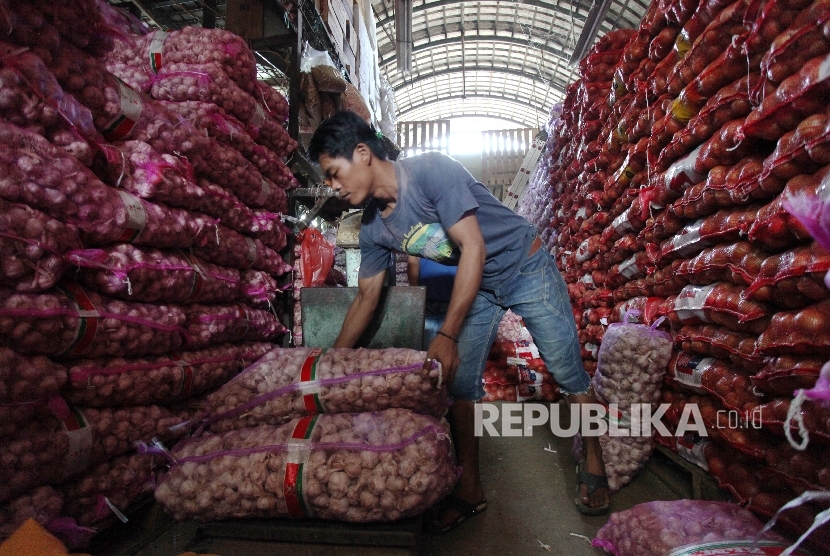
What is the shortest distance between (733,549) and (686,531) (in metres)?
0.16

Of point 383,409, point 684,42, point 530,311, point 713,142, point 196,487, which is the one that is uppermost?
point 684,42

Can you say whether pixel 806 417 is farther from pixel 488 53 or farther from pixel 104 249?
pixel 488 53

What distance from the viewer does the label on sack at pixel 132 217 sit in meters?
1.60

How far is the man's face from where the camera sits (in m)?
1.92

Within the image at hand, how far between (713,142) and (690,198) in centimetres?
26

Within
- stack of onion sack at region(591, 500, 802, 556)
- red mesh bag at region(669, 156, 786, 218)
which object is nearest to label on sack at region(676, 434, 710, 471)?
stack of onion sack at region(591, 500, 802, 556)

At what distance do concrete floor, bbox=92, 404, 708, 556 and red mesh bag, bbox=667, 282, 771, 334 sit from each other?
2.58ft

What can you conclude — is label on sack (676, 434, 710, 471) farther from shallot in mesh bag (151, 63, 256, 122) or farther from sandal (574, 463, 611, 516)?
shallot in mesh bag (151, 63, 256, 122)

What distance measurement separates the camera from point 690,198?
6.19 feet

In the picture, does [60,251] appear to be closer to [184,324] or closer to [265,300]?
[184,324]

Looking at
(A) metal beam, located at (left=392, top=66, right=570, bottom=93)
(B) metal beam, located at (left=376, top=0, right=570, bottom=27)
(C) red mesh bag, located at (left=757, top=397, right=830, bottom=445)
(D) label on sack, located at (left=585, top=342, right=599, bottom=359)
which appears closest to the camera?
(C) red mesh bag, located at (left=757, top=397, right=830, bottom=445)

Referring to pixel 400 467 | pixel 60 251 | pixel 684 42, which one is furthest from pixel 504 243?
pixel 60 251

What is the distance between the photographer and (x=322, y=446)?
1449 mm

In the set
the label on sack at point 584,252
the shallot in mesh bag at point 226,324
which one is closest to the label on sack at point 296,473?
the shallot in mesh bag at point 226,324
